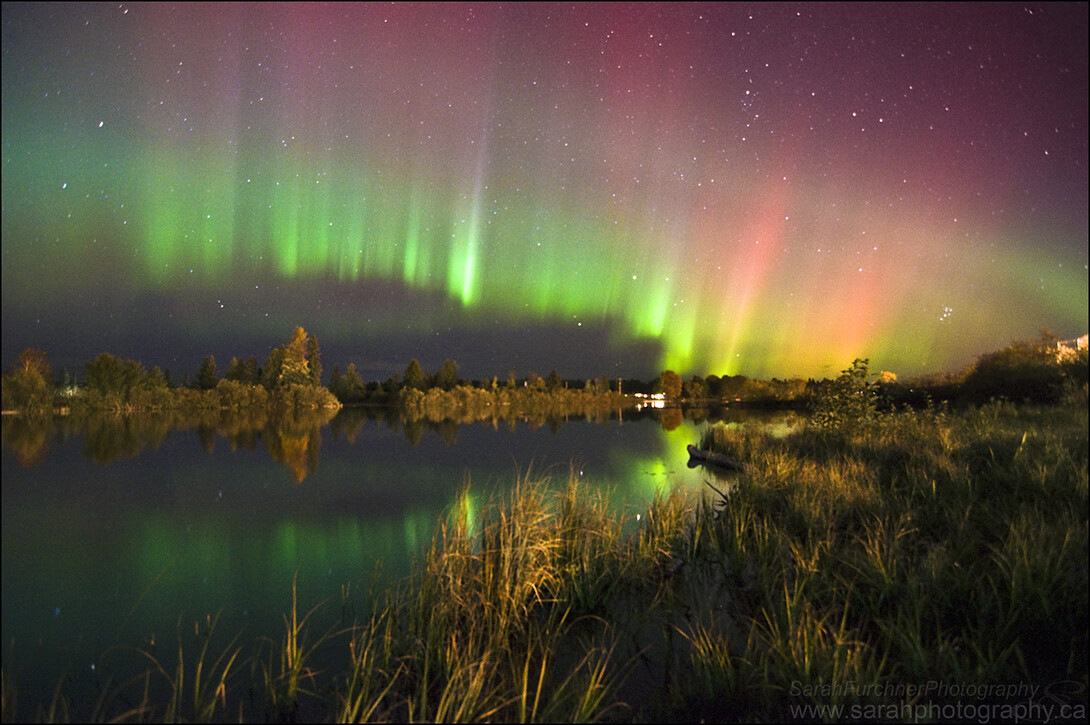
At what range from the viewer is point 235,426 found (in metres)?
34.6

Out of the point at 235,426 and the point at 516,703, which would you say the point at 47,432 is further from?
the point at 235,426

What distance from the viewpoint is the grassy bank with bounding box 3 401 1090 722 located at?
12.7 ft

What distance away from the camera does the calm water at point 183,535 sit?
2.90 meters

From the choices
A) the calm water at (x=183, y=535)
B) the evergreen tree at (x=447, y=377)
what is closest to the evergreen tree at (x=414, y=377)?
the evergreen tree at (x=447, y=377)

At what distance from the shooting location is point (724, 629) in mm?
5668

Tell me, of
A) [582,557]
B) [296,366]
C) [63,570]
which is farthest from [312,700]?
[296,366]

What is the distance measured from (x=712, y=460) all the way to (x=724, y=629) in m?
17.0

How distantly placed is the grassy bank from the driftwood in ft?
35.6

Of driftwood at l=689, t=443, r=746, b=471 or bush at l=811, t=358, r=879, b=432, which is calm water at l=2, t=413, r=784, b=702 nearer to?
driftwood at l=689, t=443, r=746, b=471

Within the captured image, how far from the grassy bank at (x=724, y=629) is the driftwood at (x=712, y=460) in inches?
428

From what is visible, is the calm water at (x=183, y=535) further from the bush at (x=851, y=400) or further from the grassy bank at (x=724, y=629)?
the bush at (x=851, y=400)

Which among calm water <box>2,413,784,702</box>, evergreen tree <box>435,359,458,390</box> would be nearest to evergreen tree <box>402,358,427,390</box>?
evergreen tree <box>435,359,458,390</box>

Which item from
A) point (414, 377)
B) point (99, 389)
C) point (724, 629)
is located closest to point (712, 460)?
point (724, 629)

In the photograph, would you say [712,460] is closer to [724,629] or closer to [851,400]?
[851,400]
